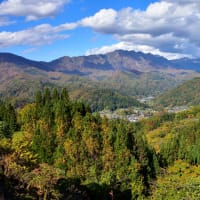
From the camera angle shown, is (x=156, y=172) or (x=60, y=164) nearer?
(x=60, y=164)

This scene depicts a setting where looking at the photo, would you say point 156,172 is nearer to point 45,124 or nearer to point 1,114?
point 45,124

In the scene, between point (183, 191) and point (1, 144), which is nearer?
point (183, 191)

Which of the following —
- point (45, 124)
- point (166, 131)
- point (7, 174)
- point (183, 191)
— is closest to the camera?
point (7, 174)

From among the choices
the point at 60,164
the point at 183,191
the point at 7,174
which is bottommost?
the point at 60,164

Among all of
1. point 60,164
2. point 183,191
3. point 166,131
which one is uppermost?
point 183,191

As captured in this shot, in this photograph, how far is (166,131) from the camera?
17525 centimetres

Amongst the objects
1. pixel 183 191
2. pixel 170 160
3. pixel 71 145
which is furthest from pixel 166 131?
pixel 183 191

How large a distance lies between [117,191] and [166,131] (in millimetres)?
119108

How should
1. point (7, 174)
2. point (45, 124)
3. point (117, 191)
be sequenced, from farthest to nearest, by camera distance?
1. point (45, 124)
2. point (117, 191)
3. point (7, 174)

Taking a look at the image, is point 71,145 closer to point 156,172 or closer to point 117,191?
point 117,191

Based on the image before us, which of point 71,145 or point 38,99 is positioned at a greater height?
point 38,99

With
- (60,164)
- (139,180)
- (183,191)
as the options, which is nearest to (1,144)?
(183,191)

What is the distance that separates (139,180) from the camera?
6328cm

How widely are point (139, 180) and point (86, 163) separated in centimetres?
1053
